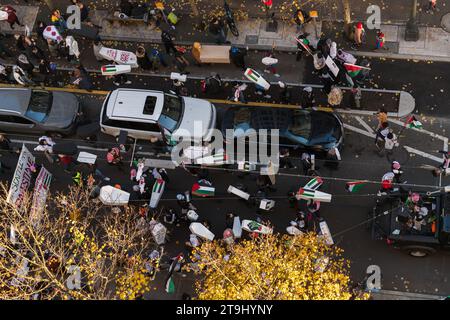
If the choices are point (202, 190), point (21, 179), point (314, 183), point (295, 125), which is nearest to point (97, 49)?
point (21, 179)

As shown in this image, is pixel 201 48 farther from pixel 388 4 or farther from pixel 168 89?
pixel 388 4

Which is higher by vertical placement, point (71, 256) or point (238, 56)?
point (238, 56)

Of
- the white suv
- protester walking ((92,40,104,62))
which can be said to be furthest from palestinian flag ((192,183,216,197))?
protester walking ((92,40,104,62))

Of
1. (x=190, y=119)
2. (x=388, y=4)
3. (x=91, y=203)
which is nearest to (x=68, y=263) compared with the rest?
(x=91, y=203)

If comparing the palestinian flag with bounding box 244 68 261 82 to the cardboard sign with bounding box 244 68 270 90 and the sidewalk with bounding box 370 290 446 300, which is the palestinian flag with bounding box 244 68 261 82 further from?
the sidewalk with bounding box 370 290 446 300

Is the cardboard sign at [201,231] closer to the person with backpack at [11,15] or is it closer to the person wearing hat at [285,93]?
the person wearing hat at [285,93]

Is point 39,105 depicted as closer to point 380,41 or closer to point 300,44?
point 300,44
